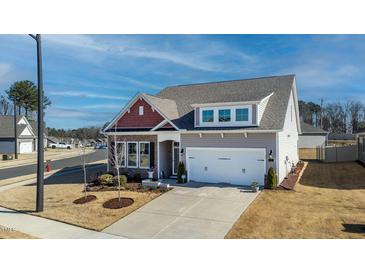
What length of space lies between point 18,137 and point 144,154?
33.7m

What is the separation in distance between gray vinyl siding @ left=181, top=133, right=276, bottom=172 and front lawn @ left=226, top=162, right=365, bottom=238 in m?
2.54

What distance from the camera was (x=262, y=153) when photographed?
1540 cm

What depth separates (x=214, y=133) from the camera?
16.5 metres

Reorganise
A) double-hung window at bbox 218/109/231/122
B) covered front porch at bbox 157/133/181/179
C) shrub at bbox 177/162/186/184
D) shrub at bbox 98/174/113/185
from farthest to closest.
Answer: covered front porch at bbox 157/133/181/179 < shrub at bbox 98/174/113/185 < shrub at bbox 177/162/186/184 < double-hung window at bbox 218/109/231/122

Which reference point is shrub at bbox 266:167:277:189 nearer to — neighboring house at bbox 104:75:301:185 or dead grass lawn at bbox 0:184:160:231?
neighboring house at bbox 104:75:301:185

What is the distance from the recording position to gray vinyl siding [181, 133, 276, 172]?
49.7 ft

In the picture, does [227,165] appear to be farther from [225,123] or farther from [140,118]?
[140,118]

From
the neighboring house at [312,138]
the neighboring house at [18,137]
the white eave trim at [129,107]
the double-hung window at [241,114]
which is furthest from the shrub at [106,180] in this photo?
the neighboring house at [18,137]

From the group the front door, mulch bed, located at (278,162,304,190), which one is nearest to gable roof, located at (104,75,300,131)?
the front door
